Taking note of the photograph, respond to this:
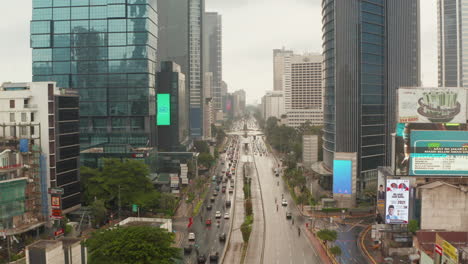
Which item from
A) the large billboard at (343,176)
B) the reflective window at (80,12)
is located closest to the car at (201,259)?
the large billboard at (343,176)

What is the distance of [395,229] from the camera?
197 feet

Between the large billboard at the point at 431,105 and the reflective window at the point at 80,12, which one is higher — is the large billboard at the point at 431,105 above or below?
below

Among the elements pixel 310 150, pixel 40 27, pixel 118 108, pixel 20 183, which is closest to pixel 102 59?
pixel 118 108

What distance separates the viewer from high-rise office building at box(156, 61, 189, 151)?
107450 mm

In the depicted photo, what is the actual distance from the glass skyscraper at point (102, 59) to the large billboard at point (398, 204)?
52.6 m

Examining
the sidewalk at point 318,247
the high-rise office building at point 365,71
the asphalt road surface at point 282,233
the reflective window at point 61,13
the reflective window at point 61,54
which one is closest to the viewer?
the sidewalk at point 318,247

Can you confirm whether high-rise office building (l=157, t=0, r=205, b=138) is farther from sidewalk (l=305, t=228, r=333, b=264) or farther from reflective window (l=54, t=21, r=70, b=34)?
sidewalk (l=305, t=228, r=333, b=264)

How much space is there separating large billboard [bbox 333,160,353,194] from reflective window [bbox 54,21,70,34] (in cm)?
5932

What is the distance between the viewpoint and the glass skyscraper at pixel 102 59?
98.2m

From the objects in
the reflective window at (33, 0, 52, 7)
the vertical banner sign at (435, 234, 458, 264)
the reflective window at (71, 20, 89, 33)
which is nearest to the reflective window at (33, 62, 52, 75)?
the reflective window at (71, 20, 89, 33)

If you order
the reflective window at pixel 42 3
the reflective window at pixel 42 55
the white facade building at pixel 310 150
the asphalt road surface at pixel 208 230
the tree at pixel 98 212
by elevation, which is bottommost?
the asphalt road surface at pixel 208 230

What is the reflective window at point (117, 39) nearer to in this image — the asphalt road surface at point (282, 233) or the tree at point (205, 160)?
the tree at point (205, 160)

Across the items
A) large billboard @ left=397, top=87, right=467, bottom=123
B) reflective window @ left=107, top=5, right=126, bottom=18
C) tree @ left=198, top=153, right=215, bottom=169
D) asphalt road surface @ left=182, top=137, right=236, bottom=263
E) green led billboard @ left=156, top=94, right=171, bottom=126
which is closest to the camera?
asphalt road surface @ left=182, top=137, right=236, bottom=263

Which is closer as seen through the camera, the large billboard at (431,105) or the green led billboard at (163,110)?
the large billboard at (431,105)
